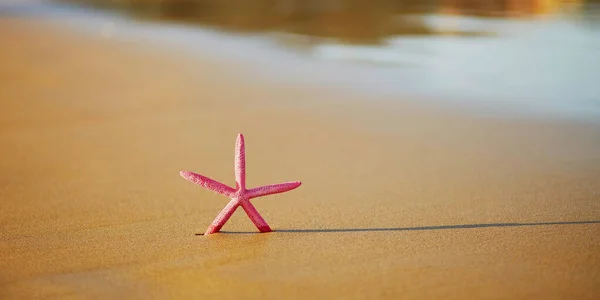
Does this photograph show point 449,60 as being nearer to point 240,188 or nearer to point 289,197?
point 289,197

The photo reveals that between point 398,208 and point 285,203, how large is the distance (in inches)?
17.6

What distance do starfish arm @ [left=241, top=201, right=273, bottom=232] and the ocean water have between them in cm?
239

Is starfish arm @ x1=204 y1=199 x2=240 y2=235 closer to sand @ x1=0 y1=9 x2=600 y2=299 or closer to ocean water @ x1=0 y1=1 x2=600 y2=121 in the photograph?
sand @ x1=0 y1=9 x2=600 y2=299

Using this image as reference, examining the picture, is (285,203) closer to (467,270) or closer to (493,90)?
(467,270)

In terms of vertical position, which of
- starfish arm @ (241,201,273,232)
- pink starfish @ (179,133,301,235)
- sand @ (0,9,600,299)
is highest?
pink starfish @ (179,133,301,235)

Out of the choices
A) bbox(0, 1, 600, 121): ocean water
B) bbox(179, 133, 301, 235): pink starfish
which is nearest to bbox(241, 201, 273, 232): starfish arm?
bbox(179, 133, 301, 235): pink starfish

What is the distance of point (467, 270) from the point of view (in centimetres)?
215

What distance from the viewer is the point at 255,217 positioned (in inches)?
99.2

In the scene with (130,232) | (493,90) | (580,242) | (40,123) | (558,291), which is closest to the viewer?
(558,291)

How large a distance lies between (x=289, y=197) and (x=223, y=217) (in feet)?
1.79

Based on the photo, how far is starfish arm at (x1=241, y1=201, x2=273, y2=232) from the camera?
8.18 ft

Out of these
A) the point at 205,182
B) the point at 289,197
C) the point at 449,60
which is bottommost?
the point at 289,197

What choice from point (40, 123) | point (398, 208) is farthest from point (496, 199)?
point (40, 123)

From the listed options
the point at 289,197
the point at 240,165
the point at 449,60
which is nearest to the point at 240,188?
the point at 240,165
